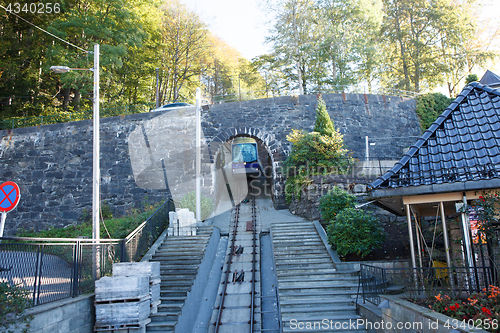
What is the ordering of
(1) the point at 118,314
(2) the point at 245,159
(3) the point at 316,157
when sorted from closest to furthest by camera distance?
(1) the point at 118,314 < (3) the point at 316,157 < (2) the point at 245,159

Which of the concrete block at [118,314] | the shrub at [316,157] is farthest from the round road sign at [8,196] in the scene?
the shrub at [316,157]

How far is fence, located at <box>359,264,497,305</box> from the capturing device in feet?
18.2

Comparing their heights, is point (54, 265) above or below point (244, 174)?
below

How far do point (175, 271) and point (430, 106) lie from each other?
18.3 m

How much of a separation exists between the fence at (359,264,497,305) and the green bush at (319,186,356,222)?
4021 millimetres

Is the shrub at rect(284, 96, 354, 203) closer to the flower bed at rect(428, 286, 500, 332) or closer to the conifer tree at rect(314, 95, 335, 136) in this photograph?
the conifer tree at rect(314, 95, 335, 136)

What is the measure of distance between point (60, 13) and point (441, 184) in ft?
84.8

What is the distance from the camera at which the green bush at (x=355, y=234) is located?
31.3 ft

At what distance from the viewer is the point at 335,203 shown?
11469 millimetres

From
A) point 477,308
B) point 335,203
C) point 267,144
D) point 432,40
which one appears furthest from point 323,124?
point 432,40

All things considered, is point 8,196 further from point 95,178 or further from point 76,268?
point 95,178

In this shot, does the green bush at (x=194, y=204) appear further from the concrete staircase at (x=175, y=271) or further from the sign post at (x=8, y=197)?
the sign post at (x=8, y=197)

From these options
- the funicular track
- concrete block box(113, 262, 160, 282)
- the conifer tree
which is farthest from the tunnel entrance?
concrete block box(113, 262, 160, 282)

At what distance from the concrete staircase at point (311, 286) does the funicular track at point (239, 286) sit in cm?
87
